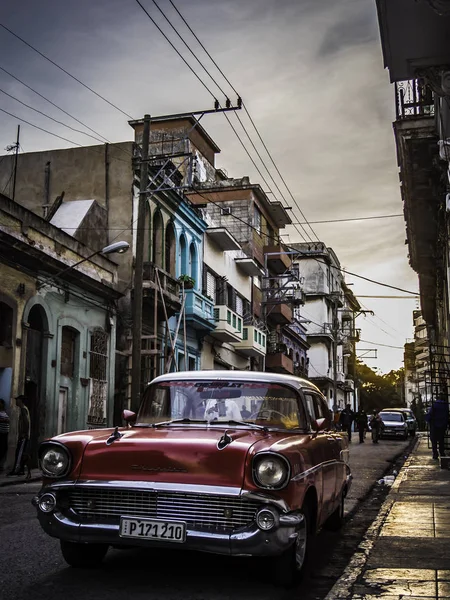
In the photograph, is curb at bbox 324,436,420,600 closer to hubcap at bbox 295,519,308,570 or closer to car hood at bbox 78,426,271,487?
hubcap at bbox 295,519,308,570

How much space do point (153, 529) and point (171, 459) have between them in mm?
493

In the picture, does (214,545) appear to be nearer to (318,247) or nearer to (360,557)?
(360,557)

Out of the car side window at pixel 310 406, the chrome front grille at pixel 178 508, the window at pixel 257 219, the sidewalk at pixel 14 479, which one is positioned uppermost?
the window at pixel 257 219

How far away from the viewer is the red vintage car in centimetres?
522

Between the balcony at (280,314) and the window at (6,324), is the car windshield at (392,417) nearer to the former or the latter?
the balcony at (280,314)

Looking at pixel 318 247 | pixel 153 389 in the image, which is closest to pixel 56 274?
pixel 153 389

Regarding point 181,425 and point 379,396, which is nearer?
point 181,425

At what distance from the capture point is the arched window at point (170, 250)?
28719 mm

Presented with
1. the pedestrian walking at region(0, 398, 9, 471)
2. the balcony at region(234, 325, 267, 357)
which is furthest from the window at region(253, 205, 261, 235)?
the pedestrian walking at region(0, 398, 9, 471)

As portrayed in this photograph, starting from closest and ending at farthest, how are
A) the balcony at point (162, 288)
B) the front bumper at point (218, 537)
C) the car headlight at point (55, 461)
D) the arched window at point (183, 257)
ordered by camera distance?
the front bumper at point (218, 537)
the car headlight at point (55, 461)
the balcony at point (162, 288)
the arched window at point (183, 257)

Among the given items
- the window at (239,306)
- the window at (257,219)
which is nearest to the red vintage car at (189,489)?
the window at (239,306)

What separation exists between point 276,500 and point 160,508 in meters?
0.80

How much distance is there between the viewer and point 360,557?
6914 millimetres

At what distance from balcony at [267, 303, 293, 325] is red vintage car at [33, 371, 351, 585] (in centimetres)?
3672
